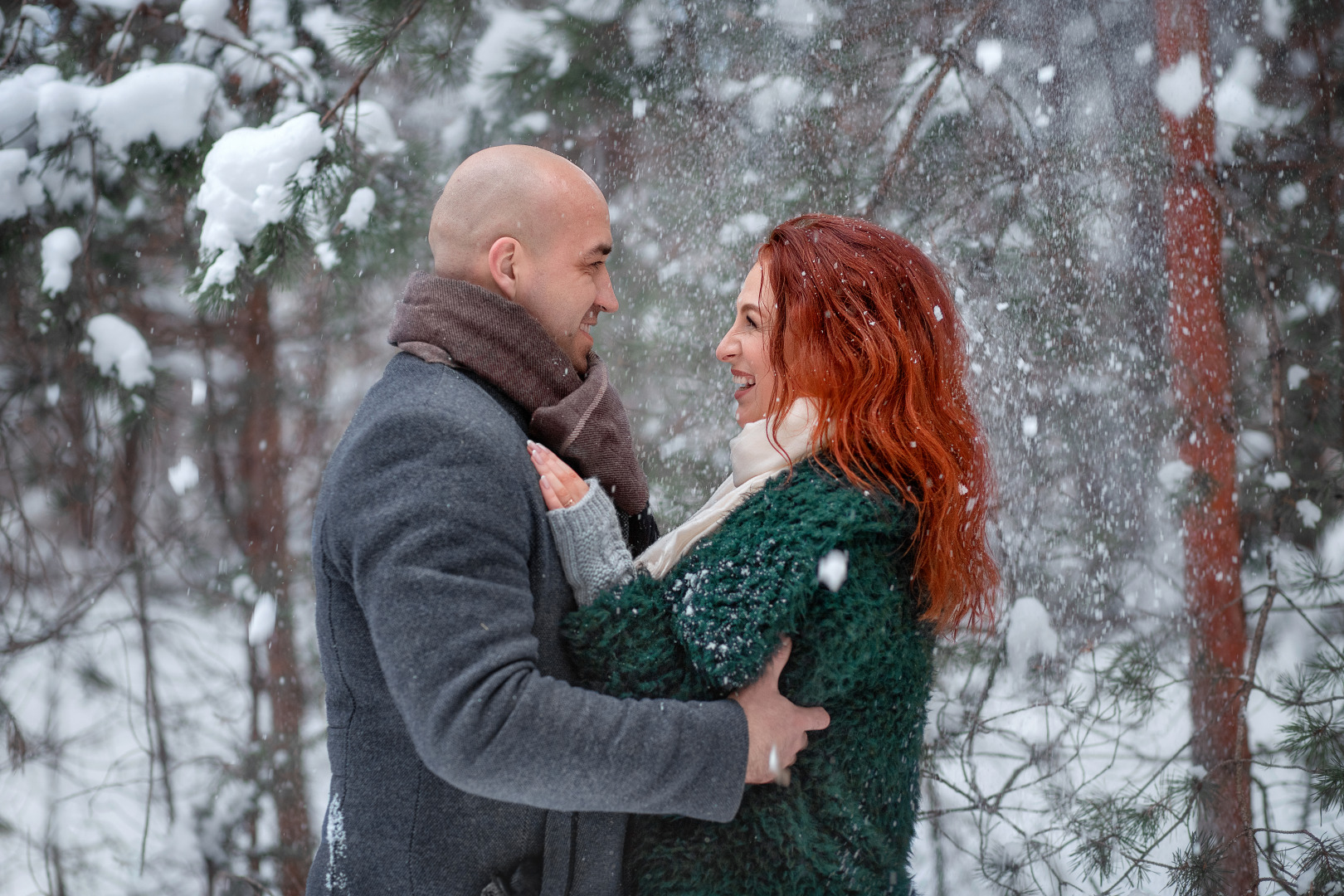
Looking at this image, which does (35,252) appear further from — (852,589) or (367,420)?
(852,589)

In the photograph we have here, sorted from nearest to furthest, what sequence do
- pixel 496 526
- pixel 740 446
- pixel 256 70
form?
pixel 496 526
pixel 740 446
pixel 256 70

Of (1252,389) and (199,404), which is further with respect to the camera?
(199,404)

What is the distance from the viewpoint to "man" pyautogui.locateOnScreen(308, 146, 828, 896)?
3.52 feet

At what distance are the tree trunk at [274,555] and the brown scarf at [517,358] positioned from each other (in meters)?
2.21

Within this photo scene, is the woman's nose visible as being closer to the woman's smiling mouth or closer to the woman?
the woman's smiling mouth

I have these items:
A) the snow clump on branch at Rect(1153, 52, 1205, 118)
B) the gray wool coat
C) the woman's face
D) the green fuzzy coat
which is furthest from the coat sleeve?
the snow clump on branch at Rect(1153, 52, 1205, 118)

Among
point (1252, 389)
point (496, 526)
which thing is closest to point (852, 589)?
point (496, 526)

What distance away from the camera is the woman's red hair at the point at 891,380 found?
144cm

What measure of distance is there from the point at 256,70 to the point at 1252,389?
10.9 ft

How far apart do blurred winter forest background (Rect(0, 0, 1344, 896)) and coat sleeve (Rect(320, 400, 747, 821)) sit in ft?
5.26

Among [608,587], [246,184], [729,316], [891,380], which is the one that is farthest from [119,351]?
[891,380]

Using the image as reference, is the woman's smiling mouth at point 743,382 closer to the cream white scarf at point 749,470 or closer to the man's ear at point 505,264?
the cream white scarf at point 749,470

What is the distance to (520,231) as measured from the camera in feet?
4.72

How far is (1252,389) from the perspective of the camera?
273 centimetres
